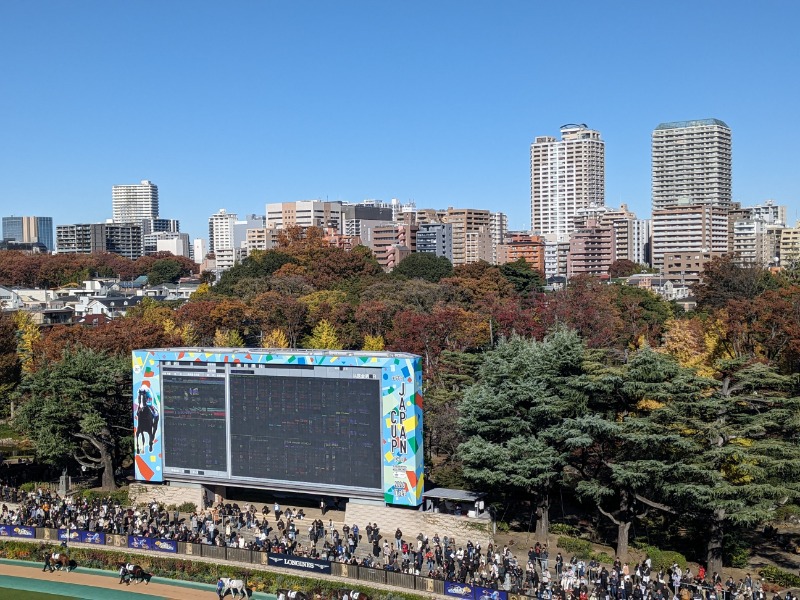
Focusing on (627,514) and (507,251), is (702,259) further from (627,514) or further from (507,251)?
(627,514)

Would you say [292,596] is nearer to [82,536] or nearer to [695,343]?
[82,536]

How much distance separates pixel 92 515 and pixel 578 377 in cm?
2134

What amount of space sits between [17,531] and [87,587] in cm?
596

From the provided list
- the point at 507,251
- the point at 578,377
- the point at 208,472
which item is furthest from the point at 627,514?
the point at 507,251

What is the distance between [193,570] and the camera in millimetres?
33219

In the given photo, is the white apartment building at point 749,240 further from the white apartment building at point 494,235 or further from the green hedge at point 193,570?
the green hedge at point 193,570

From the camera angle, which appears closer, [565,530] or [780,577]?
[780,577]

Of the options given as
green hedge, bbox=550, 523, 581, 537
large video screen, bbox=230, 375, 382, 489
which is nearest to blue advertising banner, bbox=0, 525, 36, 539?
large video screen, bbox=230, 375, 382, 489

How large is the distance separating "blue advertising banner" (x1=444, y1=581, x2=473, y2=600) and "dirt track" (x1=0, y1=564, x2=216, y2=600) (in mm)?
8673

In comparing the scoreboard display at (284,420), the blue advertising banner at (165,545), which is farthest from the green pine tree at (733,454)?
the blue advertising banner at (165,545)

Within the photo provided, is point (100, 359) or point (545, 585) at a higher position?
point (100, 359)

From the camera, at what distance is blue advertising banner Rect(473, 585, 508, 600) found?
2862 cm

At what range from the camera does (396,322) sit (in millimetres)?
70000

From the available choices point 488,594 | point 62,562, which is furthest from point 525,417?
point 62,562
